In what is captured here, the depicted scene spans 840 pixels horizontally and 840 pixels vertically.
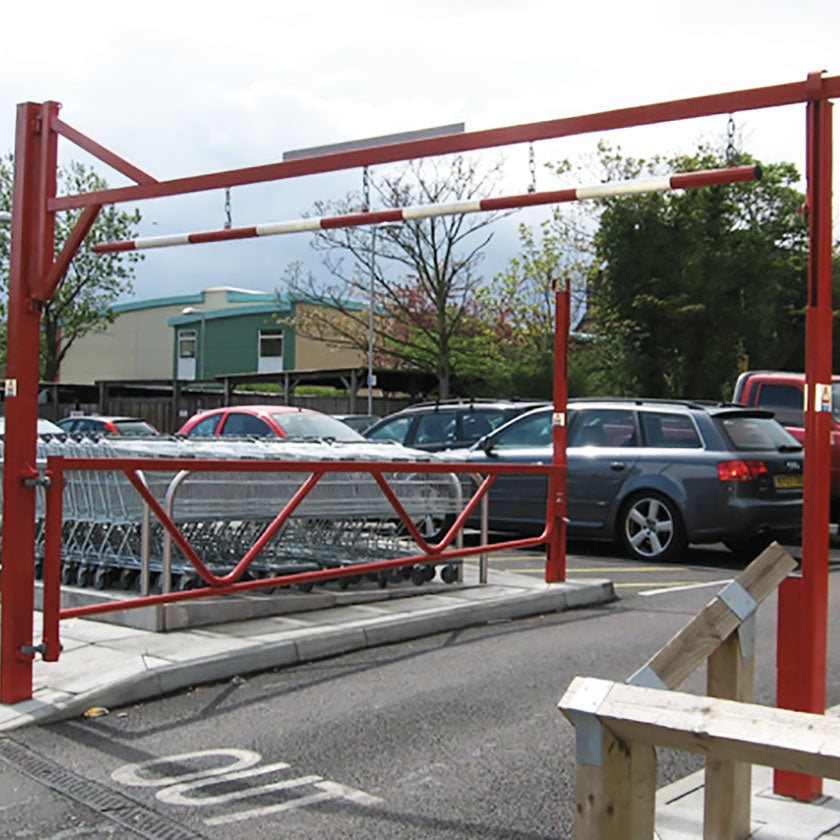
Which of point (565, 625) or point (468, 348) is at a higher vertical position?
point (468, 348)

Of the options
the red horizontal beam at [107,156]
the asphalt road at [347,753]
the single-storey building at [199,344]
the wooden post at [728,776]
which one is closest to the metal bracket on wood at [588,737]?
the wooden post at [728,776]

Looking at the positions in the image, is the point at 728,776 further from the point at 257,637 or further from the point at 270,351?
the point at 270,351

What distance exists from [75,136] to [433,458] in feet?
16.7

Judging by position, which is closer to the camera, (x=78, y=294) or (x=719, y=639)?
(x=719, y=639)

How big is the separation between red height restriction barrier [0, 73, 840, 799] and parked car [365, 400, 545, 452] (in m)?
7.65

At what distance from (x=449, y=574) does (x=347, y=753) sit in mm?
4367

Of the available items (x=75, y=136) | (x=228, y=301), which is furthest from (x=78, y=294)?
(x=75, y=136)

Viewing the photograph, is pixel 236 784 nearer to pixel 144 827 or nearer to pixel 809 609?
pixel 144 827

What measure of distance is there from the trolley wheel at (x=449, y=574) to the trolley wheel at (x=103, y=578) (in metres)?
2.71

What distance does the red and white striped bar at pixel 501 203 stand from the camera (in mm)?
5352

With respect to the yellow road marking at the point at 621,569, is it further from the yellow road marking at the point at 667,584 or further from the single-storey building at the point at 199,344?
the single-storey building at the point at 199,344

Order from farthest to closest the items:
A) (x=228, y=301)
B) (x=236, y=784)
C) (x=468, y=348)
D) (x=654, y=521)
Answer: (x=228, y=301), (x=468, y=348), (x=654, y=521), (x=236, y=784)

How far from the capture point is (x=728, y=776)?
344 cm

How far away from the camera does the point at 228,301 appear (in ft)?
195
